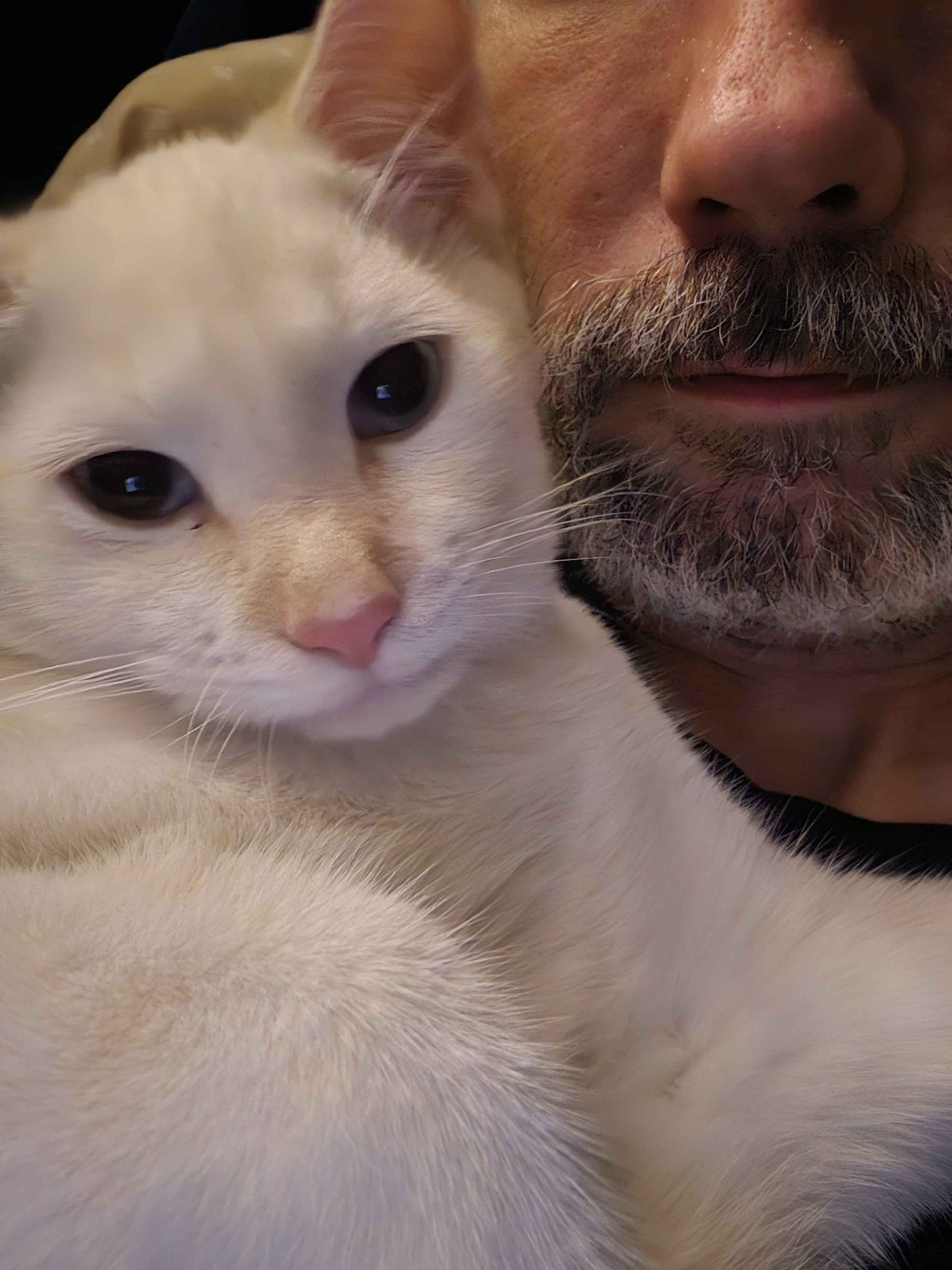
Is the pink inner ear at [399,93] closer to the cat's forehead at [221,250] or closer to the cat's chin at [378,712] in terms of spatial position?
the cat's forehead at [221,250]

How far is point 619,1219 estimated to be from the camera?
46 centimetres

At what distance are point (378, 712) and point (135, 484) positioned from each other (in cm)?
18

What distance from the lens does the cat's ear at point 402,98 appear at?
628mm

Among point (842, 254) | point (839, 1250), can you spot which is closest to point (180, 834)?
point (839, 1250)

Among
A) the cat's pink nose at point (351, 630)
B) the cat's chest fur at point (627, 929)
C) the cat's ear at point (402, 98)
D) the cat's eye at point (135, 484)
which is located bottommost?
the cat's chest fur at point (627, 929)

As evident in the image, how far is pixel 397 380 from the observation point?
22.6 inches

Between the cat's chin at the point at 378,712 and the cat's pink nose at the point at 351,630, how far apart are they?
0.11 ft

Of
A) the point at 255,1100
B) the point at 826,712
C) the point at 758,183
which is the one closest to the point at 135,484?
the point at 255,1100

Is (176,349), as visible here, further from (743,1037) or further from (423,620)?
(743,1037)

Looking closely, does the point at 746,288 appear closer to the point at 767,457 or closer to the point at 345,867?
the point at 767,457

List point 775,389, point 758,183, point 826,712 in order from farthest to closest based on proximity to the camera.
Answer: point 826,712 → point 775,389 → point 758,183

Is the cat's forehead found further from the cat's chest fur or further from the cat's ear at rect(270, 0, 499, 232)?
the cat's chest fur

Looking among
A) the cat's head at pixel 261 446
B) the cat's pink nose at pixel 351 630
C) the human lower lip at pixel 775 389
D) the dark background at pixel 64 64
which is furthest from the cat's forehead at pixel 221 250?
the dark background at pixel 64 64

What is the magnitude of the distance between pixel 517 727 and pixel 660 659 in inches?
16.1
